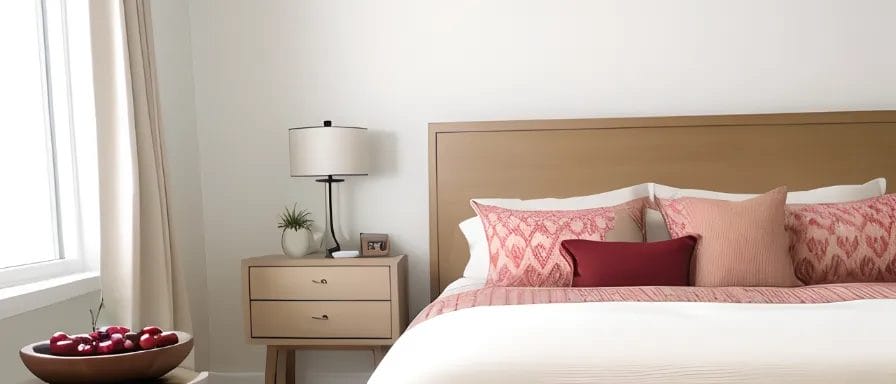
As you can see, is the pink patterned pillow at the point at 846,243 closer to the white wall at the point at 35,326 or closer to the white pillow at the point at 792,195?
the white pillow at the point at 792,195

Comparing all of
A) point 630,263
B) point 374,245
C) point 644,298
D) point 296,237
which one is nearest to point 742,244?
point 630,263

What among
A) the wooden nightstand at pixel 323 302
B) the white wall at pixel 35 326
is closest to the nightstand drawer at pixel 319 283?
the wooden nightstand at pixel 323 302

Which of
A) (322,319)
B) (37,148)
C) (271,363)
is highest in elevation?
(37,148)

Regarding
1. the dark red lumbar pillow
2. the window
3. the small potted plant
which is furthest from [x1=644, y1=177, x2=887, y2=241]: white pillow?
the window

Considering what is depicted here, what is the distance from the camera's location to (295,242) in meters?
3.17

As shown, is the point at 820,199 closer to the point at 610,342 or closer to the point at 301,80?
the point at 610,342

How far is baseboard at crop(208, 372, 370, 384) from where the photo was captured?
135 inches

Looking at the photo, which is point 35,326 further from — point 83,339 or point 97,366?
point 97,366

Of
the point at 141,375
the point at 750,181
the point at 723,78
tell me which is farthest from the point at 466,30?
the point at 141,375

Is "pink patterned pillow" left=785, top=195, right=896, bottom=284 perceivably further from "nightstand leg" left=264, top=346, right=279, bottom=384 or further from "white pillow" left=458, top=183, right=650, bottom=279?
"nightstand leg" left=264, top=346, right=279, bottom=384

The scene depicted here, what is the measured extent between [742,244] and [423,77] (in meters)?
1.59

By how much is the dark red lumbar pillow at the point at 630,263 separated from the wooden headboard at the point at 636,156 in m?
0.71

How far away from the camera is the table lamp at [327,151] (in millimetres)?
3104

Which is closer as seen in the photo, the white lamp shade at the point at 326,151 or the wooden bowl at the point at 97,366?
the wooden bowl at the point at 97,366
